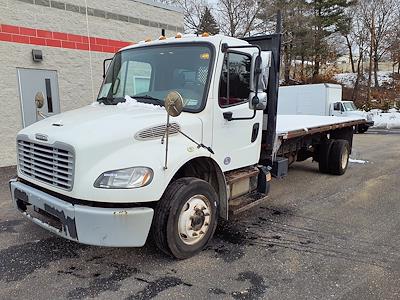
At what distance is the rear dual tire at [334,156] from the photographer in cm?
795

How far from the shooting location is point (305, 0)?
127 feet

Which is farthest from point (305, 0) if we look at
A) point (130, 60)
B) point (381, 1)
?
point (130, 60)

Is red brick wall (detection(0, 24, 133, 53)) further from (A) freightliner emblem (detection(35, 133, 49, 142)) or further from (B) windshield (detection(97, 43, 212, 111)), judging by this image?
(A) freightliner emblem (detection(35, 133, 49, 142))

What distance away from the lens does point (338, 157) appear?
312 inches

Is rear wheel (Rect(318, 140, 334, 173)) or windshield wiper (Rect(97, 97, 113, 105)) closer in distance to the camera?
windshield wiper (Rect(97, 97, 113, 105))

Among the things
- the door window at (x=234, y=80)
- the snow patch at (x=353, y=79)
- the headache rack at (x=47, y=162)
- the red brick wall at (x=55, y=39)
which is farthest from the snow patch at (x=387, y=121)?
the headache rack at (x=47, y=162)

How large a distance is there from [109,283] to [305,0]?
40704 mm

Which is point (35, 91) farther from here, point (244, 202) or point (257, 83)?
point (257, 83)

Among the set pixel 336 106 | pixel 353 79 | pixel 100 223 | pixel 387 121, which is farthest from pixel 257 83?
pixel 353 79

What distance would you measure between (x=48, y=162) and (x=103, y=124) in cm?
66

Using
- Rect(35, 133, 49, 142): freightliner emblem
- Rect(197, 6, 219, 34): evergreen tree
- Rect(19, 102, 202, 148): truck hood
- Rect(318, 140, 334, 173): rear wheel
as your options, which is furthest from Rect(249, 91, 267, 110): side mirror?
Rect(197, 6, 219, 34): evergreen tree

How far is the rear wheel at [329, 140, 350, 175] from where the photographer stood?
794 centimetres

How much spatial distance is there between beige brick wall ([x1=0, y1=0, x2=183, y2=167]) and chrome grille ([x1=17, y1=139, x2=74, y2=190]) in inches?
234

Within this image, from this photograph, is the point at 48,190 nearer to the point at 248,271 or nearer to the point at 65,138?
the point at 65,138
